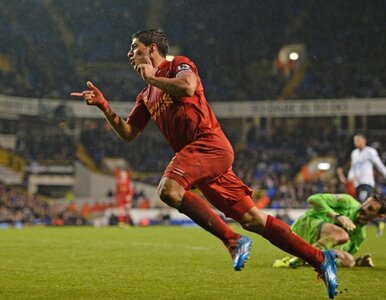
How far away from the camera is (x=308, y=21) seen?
3991cm

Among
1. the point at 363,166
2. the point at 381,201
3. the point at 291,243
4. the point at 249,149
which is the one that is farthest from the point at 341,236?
the point at 249,149

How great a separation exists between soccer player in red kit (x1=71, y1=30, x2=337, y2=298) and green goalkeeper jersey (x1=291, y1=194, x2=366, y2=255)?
2425 mm

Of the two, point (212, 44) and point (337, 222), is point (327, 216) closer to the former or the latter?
point (337, 222)

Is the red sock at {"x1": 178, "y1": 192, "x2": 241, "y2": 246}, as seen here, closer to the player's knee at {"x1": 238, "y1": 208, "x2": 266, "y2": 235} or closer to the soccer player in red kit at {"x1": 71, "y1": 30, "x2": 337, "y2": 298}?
the soccer player in red kit at {"x1": 71, "y1": 30, "x2": 337, "y2": 298}

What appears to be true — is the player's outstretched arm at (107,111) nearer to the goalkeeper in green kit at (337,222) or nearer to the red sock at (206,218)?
the red sock at (206,218)

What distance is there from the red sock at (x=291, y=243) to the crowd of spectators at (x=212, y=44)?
33846mm

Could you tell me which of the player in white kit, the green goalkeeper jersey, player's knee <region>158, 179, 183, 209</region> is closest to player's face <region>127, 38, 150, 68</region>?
player's knee <region>158, 179, 183, 209</region>

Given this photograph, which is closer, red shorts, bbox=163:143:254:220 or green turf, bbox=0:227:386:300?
red shorts, bbox=163:143:254:220

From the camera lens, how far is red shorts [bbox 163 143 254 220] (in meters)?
4.80

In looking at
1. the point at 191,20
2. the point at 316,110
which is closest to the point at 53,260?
the point at 316,110

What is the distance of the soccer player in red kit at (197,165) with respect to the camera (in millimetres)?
4773

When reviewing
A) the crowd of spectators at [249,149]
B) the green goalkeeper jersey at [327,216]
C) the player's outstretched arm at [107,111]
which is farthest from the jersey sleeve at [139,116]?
the crowd of spectators at [249,149]

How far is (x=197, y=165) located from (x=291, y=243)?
0.89 m

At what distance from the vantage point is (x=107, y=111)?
553cm
